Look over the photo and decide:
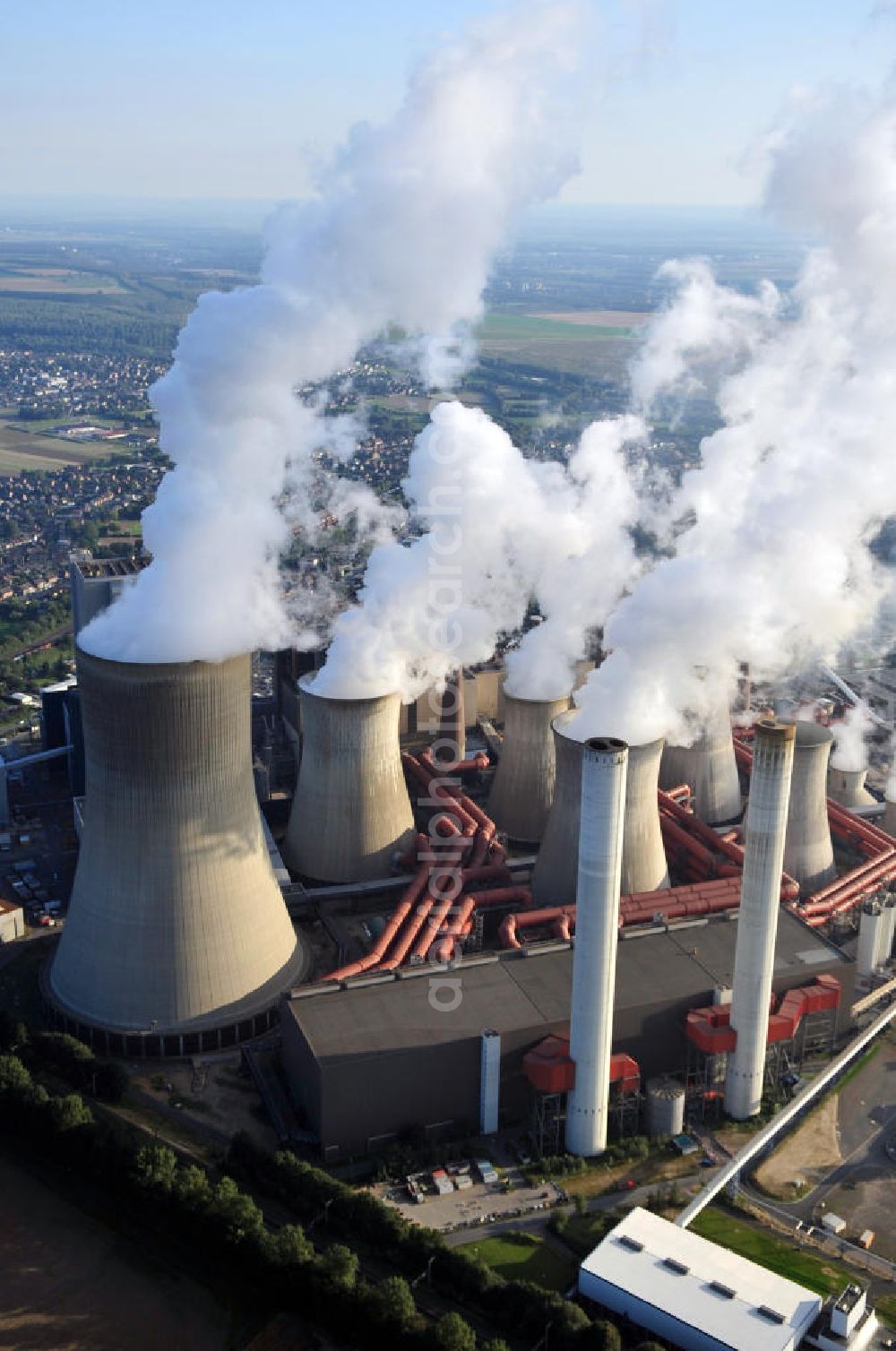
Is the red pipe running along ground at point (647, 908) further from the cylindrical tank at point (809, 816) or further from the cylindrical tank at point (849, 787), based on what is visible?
the cylindrical tank at point (849, 787)

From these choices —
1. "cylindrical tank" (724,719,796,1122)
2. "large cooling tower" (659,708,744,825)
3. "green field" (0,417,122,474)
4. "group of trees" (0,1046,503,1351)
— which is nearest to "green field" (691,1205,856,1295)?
"cylindrical tank" (724,719,796,1122)

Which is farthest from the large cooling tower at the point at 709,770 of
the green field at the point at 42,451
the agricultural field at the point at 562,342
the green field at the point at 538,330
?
the green field at the point at 538,330

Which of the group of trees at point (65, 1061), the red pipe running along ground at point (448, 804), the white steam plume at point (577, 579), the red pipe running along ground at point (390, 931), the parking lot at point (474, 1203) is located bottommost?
the parking lot at point (474, 1203)

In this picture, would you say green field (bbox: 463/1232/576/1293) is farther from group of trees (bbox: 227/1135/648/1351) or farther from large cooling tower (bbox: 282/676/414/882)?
large cooling tower (bbox: 282/676/414/882)

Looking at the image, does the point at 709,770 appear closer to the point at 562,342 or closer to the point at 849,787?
the point at 849,787

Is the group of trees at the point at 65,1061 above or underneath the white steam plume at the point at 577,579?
underneath

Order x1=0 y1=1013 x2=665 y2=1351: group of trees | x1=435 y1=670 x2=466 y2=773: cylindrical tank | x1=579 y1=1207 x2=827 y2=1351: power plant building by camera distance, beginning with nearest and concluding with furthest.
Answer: x1=579 y1=1207 x2=827 y2=1351: power plant building
x1=0 y1=1013 x2=665 y2=1351: group of trees
x1=435 y1=670 x2=466 y2=773: cylindrical tank
